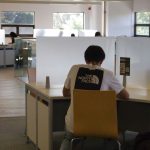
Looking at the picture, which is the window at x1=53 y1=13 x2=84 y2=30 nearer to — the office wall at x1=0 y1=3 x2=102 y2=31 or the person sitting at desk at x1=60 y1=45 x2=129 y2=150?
the office wall at x1=0 y1=3 x2=102 y2=31

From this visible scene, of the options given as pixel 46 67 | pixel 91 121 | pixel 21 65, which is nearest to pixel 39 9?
pixel 21 65

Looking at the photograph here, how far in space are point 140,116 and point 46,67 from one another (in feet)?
3.98

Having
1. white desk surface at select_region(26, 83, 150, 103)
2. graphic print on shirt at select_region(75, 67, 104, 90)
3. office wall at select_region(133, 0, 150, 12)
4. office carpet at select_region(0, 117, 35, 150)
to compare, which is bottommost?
office carpet at select_region(0, 117, 35, 150)

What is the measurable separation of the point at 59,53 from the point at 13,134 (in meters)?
1.29

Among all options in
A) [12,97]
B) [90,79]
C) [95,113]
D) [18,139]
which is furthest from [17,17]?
[95,113]

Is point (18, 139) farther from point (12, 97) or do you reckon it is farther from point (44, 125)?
point (12, 97)

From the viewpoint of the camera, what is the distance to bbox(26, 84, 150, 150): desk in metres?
3.99

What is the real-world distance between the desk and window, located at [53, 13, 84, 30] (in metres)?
13.1

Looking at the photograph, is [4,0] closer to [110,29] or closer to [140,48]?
[110,29]

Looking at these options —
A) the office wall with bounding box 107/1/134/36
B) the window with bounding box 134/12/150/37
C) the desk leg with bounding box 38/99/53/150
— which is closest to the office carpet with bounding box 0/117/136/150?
the desk leg with bounding box 38/99/53/150

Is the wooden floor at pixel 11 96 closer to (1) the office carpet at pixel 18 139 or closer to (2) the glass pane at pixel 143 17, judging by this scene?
(1) the office carpet at pixel 18 139

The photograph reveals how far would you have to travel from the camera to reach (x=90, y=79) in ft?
11.2

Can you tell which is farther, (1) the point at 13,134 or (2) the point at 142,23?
(2) the point at 142,23

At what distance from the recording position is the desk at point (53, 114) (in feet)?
13.1
